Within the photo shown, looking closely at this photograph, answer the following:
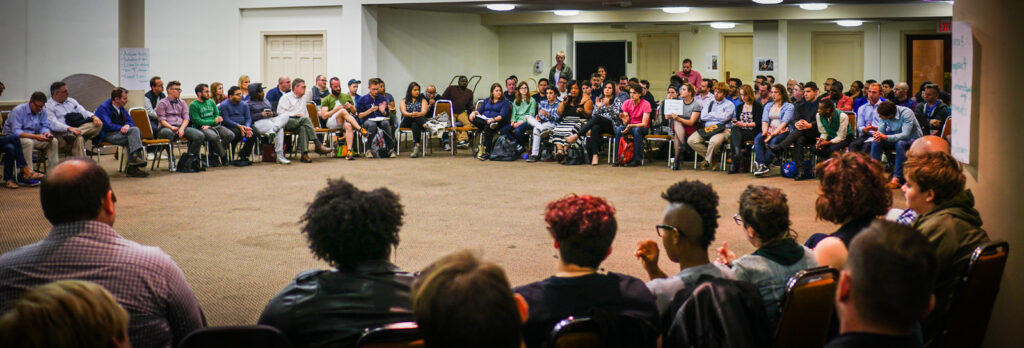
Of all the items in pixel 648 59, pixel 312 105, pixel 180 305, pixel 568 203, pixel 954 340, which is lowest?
pixel 954 340

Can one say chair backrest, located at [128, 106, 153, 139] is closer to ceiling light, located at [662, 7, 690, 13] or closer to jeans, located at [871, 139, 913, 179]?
jeans, located at [871, 139, 913, 179]

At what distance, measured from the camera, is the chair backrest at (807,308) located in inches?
102

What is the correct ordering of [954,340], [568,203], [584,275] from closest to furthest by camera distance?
[584,275]
[568,203]
[954,340]

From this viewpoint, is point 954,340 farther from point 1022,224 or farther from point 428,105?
point 428,105

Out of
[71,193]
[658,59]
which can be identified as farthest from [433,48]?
[71,193]

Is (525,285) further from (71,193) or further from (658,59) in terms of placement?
(658,59)

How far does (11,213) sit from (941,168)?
281 inches

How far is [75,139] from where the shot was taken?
10094 mm

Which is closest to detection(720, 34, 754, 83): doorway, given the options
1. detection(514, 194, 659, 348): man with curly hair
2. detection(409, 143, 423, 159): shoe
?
detection(409, 143, 423, 159): shoe

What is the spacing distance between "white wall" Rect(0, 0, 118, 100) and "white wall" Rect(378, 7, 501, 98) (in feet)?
13.8

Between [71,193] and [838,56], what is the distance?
1786cm

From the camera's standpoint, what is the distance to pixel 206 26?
15.4m

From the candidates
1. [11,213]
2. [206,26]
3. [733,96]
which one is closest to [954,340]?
[11,213]

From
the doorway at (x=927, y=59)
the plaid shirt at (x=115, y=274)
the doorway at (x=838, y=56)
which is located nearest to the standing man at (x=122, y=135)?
the plaid shirt at (x=115, y=274)
